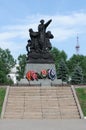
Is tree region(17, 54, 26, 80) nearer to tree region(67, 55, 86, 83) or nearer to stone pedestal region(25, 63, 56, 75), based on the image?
tree region(67, 55, 86, 83)

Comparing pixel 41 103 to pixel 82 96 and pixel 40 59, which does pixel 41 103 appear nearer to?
pixel 82 96

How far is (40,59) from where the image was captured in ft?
122

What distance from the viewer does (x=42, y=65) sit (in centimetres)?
3694

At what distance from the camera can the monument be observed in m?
35.6

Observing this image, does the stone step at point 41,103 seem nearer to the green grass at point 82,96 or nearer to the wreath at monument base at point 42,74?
the green grass at point 82,96

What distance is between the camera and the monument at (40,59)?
35594mm

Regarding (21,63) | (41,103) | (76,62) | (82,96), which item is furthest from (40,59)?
(76,62)

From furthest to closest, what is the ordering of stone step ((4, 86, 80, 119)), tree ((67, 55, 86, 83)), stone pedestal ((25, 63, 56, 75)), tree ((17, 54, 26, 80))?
tree ((67, 55, 86, 83))
tree ((17, 54, 26, 80))
stone pedestal ((25, 63, 56, 75))
stone step ((4, 86, 80, 119))

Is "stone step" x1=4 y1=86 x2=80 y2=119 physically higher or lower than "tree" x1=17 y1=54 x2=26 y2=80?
higher

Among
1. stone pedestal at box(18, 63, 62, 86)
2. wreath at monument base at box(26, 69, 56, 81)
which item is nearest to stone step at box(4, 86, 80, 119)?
stone pedestal at box(18, 63, 62, 86)

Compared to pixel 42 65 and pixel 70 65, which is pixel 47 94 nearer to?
pixel 42 65

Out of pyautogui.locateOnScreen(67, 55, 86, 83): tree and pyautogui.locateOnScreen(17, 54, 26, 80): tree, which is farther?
pyautogui.locateOnScreen(67, 55, 86, 83): tree

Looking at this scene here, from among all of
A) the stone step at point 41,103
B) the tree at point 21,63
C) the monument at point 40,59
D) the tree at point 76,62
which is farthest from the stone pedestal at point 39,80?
the tree at point 76,62

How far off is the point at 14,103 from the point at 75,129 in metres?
11.2
